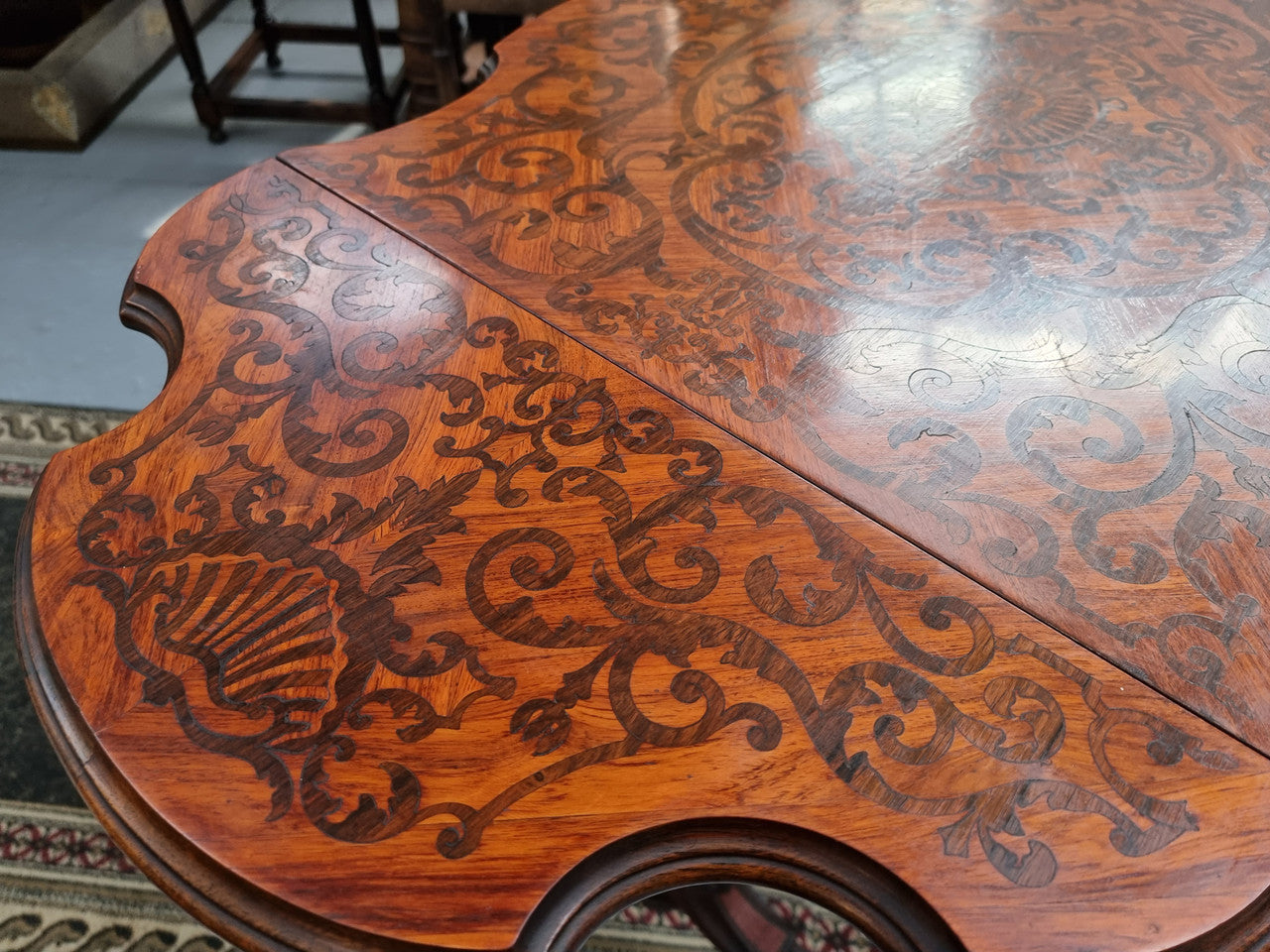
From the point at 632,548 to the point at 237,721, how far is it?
347 millimetres

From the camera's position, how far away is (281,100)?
9.67 feet

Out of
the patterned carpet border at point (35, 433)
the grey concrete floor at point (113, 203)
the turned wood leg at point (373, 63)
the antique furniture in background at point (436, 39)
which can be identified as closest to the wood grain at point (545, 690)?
the patterned carpet border at point (35, 433)

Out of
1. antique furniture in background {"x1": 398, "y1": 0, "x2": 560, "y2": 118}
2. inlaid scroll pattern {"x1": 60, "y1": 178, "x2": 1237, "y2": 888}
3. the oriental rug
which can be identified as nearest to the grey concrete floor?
antique furniture in background {"x1": 398, "y1": 0, "x2": 560, "y2": 118}

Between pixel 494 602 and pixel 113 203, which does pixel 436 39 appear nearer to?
pixel 113 203

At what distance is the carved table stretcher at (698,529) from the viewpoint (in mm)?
737

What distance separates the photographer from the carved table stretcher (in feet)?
2.42

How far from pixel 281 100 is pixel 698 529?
2.53 metres

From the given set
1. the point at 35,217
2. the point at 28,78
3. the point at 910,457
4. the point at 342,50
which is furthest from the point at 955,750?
the point at 342,50

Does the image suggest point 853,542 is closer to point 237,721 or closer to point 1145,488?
point 1145,488

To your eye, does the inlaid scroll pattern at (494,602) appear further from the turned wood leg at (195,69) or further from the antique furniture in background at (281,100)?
the turned wood leg at (195,69)

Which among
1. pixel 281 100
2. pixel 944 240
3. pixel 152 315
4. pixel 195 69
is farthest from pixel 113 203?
pixel 944 240

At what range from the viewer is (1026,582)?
2.92 ft

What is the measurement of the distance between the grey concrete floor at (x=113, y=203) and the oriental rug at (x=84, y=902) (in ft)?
2.84

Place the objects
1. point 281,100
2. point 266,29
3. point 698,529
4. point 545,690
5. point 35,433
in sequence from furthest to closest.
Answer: point 266,29 < point 281,100 < point 35,433 < point 698,529 < point 545,690
